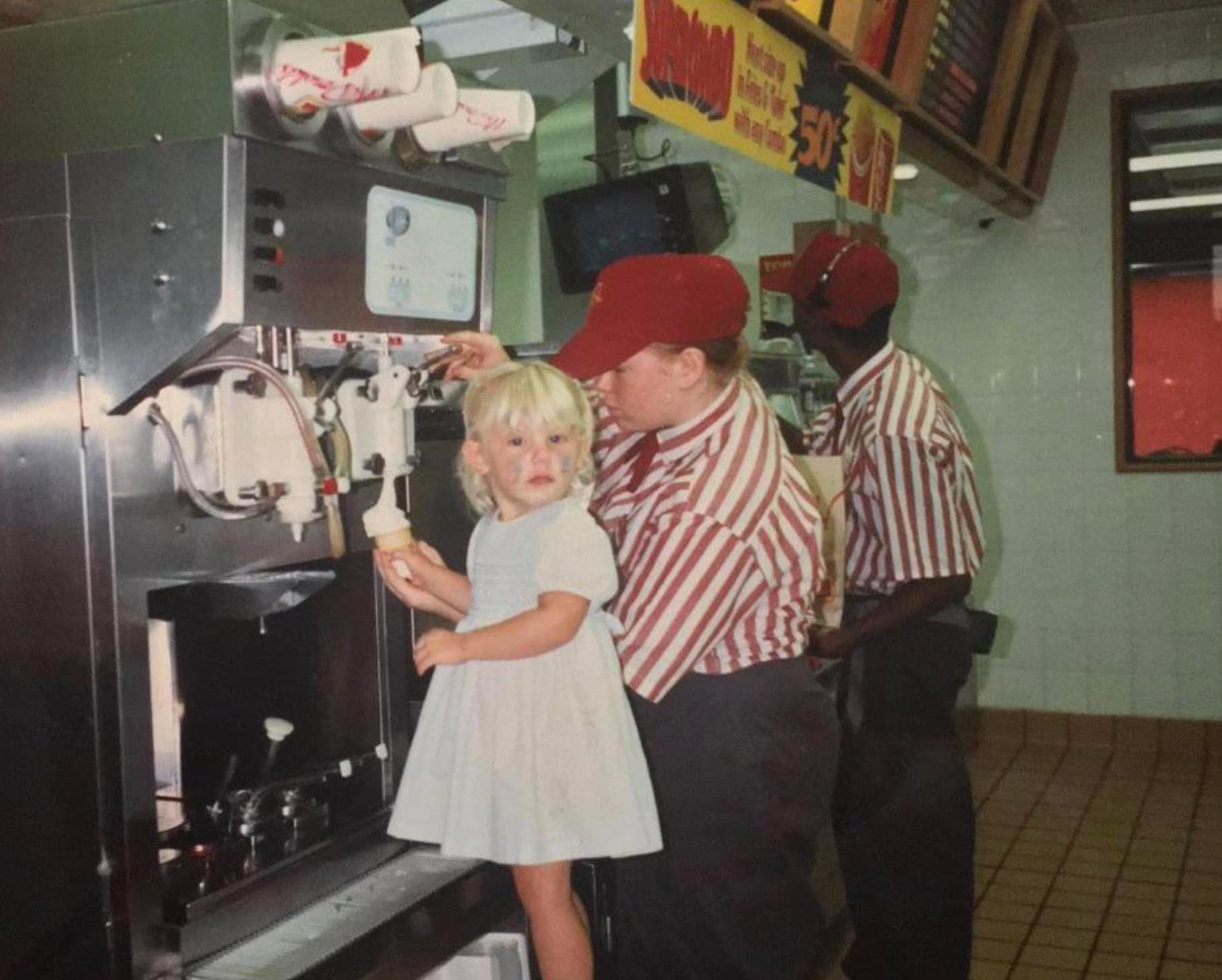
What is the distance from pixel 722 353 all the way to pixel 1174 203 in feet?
14.5

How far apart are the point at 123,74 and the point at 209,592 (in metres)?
0.57

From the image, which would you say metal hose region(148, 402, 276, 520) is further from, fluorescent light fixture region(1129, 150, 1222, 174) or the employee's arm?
fluorescent light fixture region(1129, 150, 1222, 174)

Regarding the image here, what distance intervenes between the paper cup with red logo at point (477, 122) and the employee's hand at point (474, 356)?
0.26 metres

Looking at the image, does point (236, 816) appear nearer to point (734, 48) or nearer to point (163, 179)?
point (163, 179)

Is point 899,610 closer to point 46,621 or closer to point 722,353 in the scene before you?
point 722,353

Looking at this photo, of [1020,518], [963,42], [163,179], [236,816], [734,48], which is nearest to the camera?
[163,179]

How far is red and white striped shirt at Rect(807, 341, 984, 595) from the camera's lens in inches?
111

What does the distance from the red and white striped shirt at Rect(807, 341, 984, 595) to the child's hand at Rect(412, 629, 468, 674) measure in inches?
54.6

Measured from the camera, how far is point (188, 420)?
1.59 m

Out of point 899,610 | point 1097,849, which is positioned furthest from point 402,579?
point 1097,849

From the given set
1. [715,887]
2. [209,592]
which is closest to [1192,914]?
[715,887]

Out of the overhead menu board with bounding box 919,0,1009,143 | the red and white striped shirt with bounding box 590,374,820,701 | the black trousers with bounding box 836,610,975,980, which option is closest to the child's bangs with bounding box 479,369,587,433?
the red and white striped shirt with bounding box 590,374,820,701

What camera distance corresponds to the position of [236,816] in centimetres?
180

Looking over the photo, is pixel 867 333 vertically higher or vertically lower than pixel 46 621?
higher
